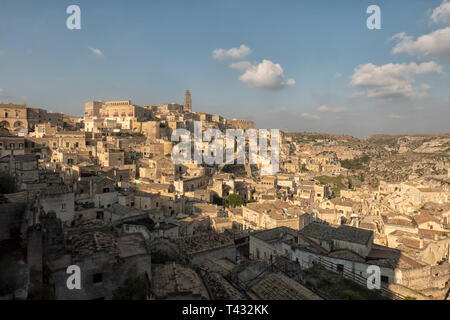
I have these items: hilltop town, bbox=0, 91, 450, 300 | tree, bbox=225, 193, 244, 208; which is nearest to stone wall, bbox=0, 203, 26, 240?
hilltop town, bbox=0, 91, 450, 300

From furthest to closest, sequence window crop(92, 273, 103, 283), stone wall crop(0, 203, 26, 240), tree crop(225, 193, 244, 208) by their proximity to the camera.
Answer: tree crop(225, 193, 244, 208), stone wall crop(0, 203, 26, 240), window crop(92, 273, 103, 283)

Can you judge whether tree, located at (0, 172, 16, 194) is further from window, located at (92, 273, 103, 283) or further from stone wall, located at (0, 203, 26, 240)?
window, located at (92, 273, 103, 283)

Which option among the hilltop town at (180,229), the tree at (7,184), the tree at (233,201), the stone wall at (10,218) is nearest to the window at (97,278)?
the hilltop town at (180,229)

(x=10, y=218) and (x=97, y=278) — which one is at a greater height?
(x=10, y=218)

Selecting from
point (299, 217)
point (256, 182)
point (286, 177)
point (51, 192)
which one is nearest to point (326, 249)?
point (299, 217)

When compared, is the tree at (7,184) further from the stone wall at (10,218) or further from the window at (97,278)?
the window at (97,278)

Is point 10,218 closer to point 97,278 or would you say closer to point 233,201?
point 97,278

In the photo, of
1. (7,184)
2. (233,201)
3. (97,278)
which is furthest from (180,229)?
(233,201)
